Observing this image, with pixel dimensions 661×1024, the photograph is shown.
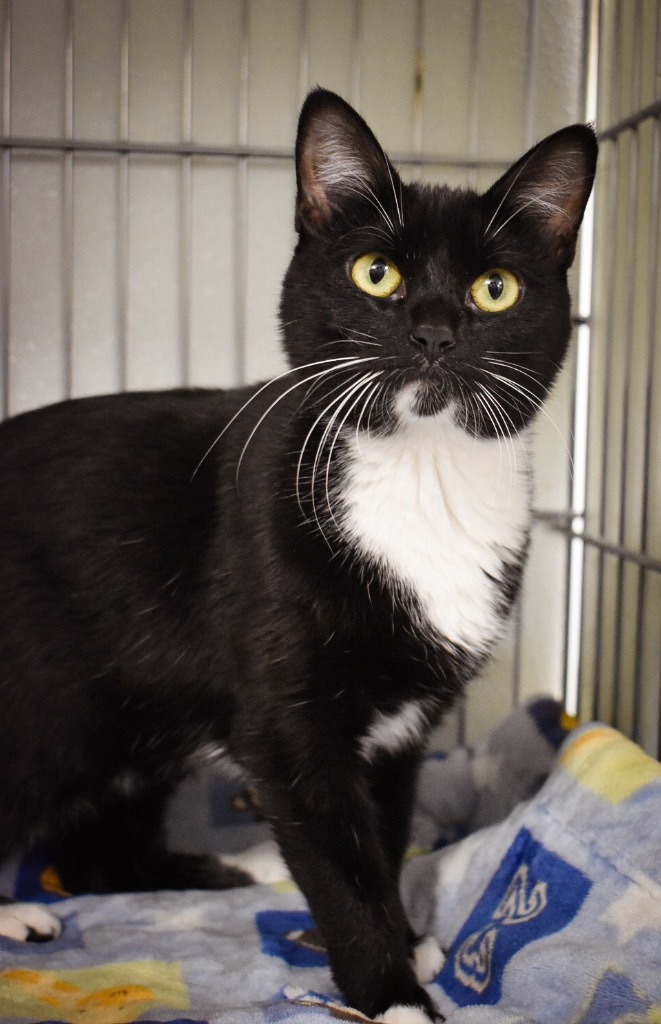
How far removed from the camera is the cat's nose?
0.81 metres

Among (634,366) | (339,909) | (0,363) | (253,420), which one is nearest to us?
(339,909)

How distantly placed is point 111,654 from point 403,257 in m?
0.52

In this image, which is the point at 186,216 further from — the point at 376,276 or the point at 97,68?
the point at 376,276

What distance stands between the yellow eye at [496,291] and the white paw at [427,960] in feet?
2.18

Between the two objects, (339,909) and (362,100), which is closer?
(339,909)

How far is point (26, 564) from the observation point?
1.03 meters

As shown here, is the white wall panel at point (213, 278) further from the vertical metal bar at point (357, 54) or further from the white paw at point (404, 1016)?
the white paw at point (404, 1016)

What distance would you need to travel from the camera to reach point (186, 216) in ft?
4.67

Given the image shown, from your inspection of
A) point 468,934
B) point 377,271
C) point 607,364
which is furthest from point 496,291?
point 468,934

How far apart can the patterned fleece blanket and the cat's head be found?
44 centimetres

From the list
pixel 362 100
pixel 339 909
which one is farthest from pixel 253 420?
pixel 362 100

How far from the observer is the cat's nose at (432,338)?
2.66 ft

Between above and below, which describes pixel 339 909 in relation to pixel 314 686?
below

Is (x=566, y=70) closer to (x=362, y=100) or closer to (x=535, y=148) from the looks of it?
(x=362, y=100)
